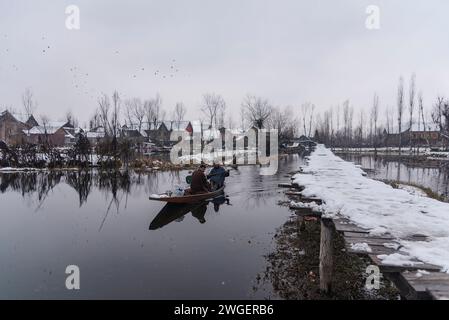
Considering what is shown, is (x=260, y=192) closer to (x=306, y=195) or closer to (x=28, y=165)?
(x=306, y=195)

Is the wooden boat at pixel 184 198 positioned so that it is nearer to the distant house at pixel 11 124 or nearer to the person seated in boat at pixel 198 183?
the person seated in boat at pixel 198 183

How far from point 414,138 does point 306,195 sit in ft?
219

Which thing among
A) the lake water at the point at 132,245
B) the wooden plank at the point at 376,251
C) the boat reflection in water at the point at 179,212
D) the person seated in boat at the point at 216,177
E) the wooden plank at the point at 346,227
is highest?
the wooden plank at the point at 346,227

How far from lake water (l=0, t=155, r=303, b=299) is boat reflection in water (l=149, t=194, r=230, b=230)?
4 cm

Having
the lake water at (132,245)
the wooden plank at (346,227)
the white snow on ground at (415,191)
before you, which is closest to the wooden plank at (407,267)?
the wooden plank at (346,227)

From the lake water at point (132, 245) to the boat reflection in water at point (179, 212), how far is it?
0.04 metres

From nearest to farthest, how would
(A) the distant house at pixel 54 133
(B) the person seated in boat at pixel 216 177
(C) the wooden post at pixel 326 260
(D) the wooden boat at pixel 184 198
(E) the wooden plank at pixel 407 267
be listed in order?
(E) the wooden plank at pixel 407 267 < (C) the wooden post at pixel 326 260 < (D) the wooden boat at pixel 184 198 < (B) the person seated in boat at pixel 216 177 < (A) the distant house at pixel 54 133

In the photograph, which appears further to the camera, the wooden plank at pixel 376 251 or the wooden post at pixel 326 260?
the wooden post at pixel 326 260

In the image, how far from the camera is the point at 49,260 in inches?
349

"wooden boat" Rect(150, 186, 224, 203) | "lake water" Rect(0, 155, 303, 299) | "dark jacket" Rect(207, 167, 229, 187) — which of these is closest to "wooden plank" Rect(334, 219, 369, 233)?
"lake water" Rect(0, 155, 303, 299)

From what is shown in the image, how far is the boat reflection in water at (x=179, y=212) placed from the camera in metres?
12.4

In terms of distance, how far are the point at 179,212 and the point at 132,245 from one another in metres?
3.89
